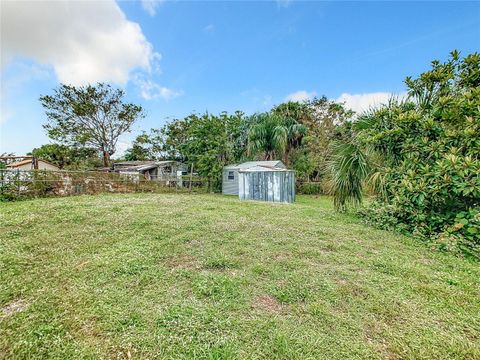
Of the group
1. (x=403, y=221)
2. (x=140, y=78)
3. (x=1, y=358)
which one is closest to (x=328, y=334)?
(x=1, y=358)

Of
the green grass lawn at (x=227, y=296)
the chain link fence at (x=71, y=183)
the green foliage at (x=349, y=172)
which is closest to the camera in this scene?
the green grass lawn at (x=227, y=296)

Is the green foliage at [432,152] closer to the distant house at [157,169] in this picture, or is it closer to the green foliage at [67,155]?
the distant house at [157,169]

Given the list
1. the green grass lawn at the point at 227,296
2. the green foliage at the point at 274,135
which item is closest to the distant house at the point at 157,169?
the green foliage at the point at 274,135

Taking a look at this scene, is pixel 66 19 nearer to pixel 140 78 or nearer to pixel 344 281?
pixel 140 78

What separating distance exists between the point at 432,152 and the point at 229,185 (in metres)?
11.9

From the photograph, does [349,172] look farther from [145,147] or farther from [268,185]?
[145,147]

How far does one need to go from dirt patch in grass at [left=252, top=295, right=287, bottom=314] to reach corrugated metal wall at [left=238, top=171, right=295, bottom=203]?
26.9 ft

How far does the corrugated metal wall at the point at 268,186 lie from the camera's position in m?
10.2

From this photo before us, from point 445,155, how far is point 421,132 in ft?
2.59

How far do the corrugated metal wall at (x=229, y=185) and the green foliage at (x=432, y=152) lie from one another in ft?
33.5

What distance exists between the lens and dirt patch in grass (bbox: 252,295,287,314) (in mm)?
1942

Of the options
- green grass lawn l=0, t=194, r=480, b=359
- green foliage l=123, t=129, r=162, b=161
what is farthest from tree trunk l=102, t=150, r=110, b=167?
green grass lawn l=0, t=194, r=480, b=359

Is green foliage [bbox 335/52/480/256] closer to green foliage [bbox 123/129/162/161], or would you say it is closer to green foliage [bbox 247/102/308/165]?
green foliage [bbox 247/102/308/165]

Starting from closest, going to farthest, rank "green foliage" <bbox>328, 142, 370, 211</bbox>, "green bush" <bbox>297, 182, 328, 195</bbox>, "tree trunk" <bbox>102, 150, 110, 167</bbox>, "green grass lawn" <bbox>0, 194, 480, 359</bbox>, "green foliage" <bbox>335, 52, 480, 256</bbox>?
1. "green grass lawn" <bbox>0, 194, 480, 359</bbox>
2. "green foliage" <bbox>335, 52, 480, 256</bbox>
3. "green foliage" <bbox>328, 142, 370, 211</bbox>
4. "green bush" <bbox>297, 182, 328, 195</bbox>
5. "tree trunk" <bbox>102, 150, 110, 167</bbox>
